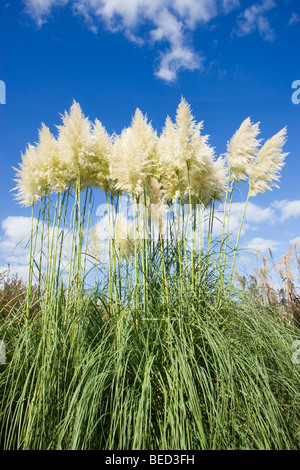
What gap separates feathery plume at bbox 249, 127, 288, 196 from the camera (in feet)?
11.7

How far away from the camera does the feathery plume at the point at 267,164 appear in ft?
11.7

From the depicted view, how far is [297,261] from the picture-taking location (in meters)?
5.41

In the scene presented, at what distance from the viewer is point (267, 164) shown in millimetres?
3586
